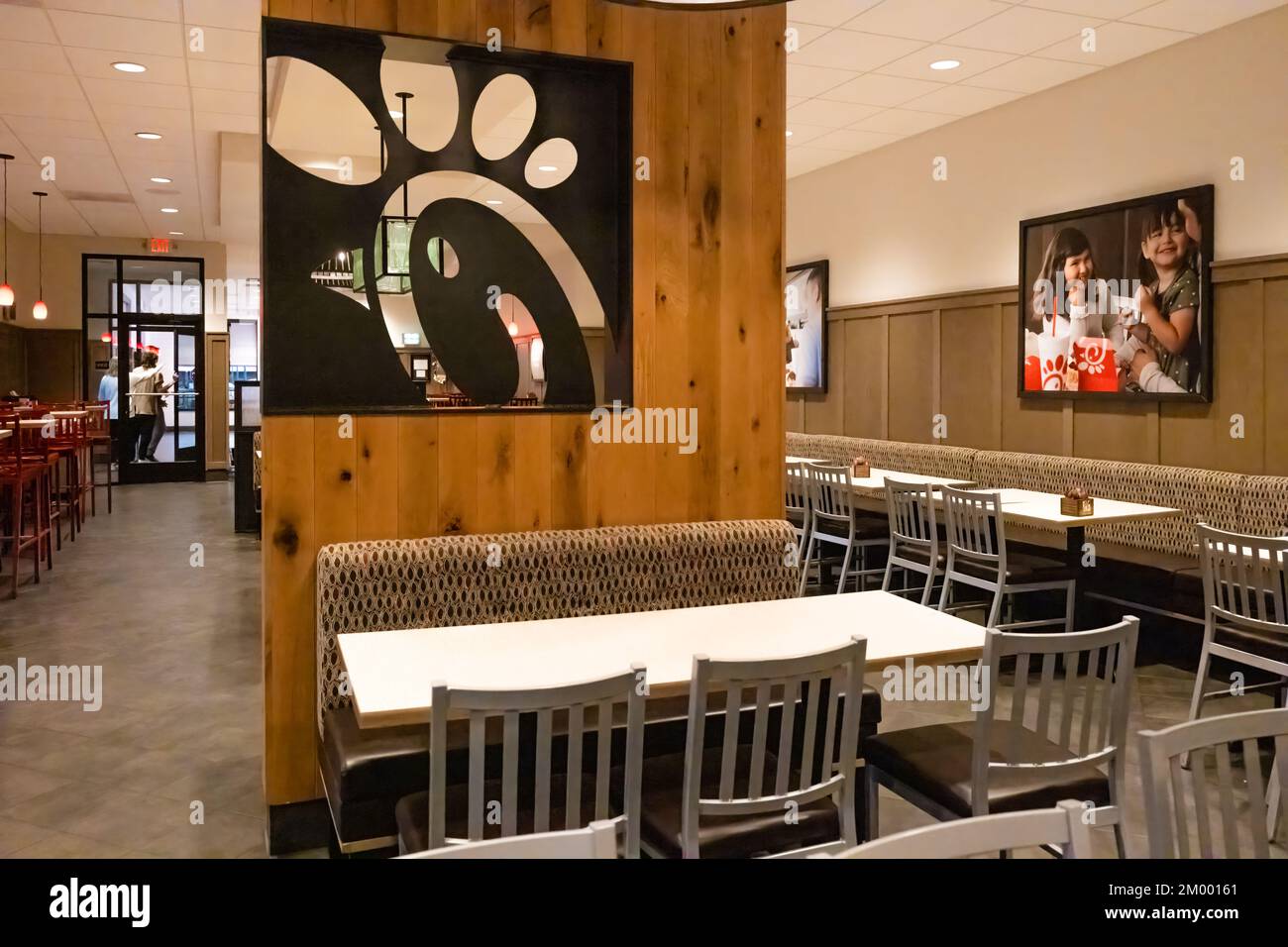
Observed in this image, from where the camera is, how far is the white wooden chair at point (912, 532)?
237 inches

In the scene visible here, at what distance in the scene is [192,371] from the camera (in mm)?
14656

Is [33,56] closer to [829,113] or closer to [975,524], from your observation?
[829,113]

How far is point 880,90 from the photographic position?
700 centimetres

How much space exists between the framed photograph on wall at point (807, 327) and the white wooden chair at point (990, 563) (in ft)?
12.5

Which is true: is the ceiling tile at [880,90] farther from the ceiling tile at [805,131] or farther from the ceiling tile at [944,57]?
the ceiling tile at [805,131]

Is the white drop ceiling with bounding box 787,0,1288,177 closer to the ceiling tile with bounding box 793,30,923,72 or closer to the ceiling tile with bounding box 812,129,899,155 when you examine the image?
the ceiling tile with bounding box 793,30,923,72

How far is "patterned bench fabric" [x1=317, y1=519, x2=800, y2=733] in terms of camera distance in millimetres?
3375

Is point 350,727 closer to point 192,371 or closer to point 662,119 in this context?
point 662,119

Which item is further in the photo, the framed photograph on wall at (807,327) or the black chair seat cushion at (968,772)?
the framed photograph on wall at (807,327)

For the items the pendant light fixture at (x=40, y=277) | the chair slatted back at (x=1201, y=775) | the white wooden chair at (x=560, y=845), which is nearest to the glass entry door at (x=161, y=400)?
the pendant light fixture at (x=40, y=277)

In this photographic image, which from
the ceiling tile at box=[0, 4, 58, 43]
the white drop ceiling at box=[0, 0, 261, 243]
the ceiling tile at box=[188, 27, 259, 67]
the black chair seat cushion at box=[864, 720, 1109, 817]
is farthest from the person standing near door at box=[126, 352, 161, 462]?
the black chair seat cushion at box=[864, 720, 1109, 817]

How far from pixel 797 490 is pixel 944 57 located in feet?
10.3
